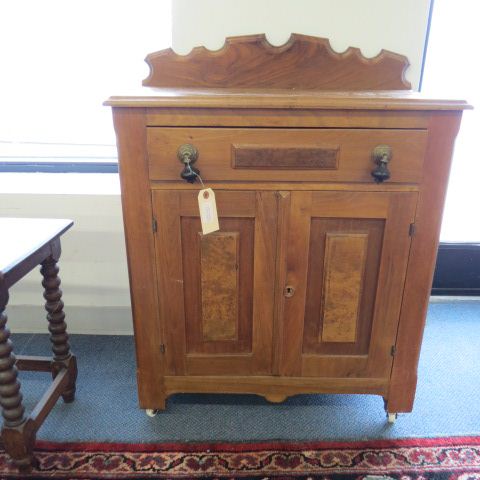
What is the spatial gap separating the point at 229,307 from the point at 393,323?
47cm

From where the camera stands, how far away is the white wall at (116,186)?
1.36 m

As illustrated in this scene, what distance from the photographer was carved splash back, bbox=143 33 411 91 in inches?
52.2

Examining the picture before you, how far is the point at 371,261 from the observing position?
115cm

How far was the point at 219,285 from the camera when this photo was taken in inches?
46.1

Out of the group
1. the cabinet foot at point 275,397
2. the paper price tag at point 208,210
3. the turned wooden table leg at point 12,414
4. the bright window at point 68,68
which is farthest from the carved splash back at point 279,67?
the cabinet foot at point 275,397

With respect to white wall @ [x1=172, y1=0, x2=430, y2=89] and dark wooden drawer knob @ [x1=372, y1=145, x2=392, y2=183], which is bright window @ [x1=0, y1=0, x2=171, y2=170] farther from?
dark wooden drawer knob @ [x1=372, y1=145, x2=392, y2=183]

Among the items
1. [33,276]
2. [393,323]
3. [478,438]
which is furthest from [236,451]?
[33,276]

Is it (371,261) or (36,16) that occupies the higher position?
(36,16)

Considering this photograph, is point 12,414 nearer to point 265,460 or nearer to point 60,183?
point 265,460

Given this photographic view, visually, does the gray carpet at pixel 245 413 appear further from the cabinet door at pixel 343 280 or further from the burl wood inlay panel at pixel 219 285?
the burl wood inlay panel at pixel 219 285

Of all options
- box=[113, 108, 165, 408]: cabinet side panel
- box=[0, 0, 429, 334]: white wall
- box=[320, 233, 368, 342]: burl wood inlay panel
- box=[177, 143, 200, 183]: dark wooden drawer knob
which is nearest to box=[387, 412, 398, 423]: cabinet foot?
box=[320, 233, 368, 342]: burl wood inlay panel

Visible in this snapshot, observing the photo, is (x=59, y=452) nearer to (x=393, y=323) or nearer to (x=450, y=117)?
(x=393, y=323)

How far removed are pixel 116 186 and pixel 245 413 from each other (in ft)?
3.23

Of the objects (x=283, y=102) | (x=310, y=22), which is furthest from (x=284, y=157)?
(x=310, y=22)
